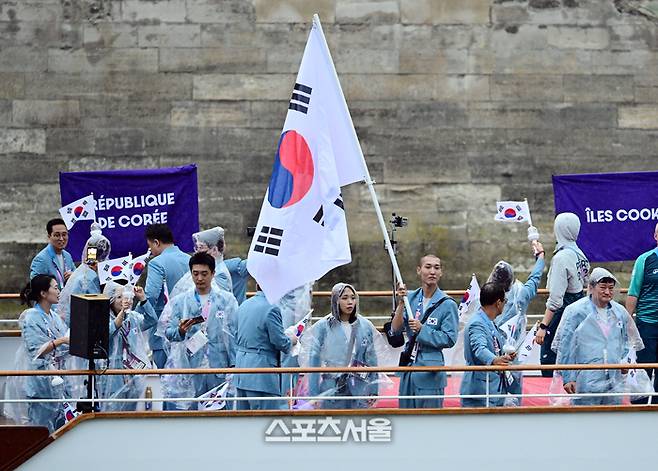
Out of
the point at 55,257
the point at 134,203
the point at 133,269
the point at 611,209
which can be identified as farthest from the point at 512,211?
the point at 55,257

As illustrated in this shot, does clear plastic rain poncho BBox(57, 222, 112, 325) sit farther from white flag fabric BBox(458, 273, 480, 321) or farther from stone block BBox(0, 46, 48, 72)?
stone block BBox(0, 46, 48, 72)

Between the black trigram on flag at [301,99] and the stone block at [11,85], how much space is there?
633 cm

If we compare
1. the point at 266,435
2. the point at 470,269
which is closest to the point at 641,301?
the point at 266,435

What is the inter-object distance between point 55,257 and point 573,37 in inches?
274

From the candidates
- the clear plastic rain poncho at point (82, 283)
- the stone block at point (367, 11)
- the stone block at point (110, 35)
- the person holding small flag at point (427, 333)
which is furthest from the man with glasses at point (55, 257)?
the stone block at point (367, 11)

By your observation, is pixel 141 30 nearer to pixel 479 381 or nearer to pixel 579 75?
pixel 579 75

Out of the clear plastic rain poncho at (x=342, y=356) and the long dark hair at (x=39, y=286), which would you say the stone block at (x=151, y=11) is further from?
the clear plastic rain poncho at (x=342, y=356)

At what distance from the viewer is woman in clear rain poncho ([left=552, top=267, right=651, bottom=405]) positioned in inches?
386

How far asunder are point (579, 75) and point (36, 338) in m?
7.97

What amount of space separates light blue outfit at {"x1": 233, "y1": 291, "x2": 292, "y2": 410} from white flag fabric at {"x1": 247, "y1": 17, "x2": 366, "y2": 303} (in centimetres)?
20

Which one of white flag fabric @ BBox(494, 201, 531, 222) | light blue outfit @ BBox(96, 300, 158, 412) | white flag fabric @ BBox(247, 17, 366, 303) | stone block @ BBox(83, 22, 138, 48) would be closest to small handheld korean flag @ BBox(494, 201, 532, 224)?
white flag fabric @ BBox(494, 201, 531, 222)

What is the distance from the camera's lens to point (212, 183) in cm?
1541

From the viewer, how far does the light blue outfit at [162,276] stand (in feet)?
36.3

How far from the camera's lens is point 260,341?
9.77 metres
